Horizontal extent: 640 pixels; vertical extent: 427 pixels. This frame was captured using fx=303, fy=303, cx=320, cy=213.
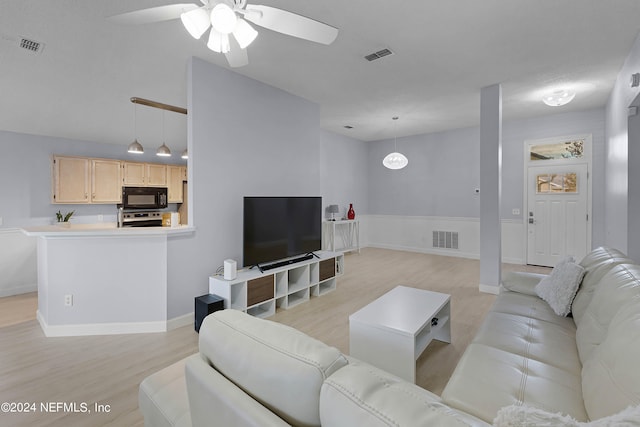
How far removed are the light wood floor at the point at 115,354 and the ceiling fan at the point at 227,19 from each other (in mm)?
2384

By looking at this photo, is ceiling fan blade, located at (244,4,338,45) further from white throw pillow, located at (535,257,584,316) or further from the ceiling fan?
white throw pillow, located at (535,257,584,316)

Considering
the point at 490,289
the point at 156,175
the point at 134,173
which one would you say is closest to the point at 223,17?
the point at 490,289

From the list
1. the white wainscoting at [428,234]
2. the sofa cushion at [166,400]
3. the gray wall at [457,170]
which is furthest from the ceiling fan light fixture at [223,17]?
the white wainscoting at [428,234]

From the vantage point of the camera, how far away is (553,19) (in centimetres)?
265

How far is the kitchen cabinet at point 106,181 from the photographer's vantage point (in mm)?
5621

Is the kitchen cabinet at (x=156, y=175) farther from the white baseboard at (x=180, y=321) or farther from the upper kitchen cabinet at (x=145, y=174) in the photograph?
the white baseboard at (x=180, y=321)

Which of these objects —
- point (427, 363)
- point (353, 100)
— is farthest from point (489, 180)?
point (427, 363)

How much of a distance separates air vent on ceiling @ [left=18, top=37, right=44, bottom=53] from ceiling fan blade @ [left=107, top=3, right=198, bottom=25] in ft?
5.79

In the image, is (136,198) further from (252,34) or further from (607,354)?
(607,354)

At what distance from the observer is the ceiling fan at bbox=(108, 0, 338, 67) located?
160 cm

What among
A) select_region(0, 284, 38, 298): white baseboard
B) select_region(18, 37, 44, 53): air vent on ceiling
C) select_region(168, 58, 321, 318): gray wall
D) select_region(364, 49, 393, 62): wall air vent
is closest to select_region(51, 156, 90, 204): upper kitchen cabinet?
select_region(0, 284, 38, 298): white baseboard

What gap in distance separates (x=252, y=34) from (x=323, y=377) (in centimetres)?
190

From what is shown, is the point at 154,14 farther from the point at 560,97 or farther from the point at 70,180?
the point at 70,180

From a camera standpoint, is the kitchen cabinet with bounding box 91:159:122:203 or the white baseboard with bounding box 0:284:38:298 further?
the kitchen cabinet with bounding box 91:159:122:203
